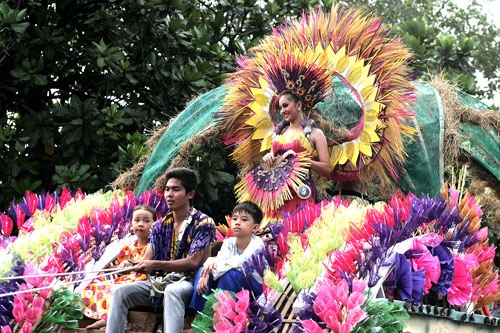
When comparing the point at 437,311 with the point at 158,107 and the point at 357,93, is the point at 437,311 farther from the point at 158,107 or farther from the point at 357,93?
the point at 158,107

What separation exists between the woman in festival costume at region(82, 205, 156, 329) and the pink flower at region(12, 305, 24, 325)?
37cm

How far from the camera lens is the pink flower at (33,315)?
4.01 metres

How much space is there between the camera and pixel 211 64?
25.6 ft

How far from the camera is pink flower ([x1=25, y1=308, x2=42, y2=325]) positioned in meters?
4.01

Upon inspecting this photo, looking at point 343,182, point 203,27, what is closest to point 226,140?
point 343,182

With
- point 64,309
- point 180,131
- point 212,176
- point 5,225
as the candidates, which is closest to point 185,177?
point 64,309

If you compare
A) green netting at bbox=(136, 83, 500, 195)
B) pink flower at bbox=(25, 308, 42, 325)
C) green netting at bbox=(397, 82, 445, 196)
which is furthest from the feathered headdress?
pink flower at bbox=(25, 308, 42, 325)

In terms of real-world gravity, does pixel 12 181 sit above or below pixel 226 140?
below

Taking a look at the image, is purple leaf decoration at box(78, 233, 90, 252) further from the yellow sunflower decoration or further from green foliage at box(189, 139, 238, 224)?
green foliage at box(189, 139, 238, 224)

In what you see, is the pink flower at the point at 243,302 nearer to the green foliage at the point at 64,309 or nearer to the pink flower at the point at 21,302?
the green foliage at the point at 64,309

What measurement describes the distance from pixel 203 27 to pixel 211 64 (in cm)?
56

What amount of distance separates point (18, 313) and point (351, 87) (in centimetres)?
301

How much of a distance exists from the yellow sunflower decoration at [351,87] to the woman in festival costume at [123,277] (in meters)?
1.42

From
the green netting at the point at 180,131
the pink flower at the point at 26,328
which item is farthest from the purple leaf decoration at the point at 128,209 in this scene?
the pink flower at the point at 26,328
